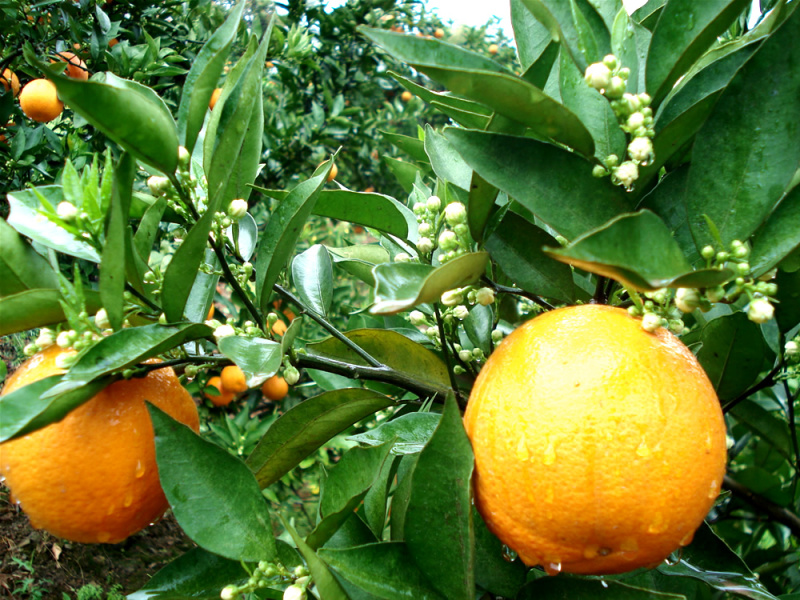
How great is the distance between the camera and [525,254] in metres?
0.64

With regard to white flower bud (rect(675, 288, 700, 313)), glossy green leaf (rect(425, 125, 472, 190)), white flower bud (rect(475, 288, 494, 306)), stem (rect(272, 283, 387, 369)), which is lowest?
stem (rect(272, 283, 387, 369))

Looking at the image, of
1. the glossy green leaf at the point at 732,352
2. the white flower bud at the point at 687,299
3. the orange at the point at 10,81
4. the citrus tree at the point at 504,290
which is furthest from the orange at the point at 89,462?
the orange at the point at 10,81

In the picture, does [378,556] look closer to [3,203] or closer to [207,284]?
[207,284]

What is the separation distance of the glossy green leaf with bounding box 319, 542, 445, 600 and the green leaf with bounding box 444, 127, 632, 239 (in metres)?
0.32

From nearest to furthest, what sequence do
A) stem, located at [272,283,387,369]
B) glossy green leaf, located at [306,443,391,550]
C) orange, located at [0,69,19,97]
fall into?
glossy green leaf, located at [306,443,391,550] → stem, located at [272,283,387,369] → orange, located at [0,69,19,97]

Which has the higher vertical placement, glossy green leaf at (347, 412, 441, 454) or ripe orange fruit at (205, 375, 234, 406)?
glossy green leaf at (347, 412, 441, 454)

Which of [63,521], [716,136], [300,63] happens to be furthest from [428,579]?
[300,63]

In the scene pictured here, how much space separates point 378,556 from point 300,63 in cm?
214

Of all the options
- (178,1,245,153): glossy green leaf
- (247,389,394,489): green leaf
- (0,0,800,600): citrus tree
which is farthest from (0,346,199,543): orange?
(178,1,245,153): glossy green leaf

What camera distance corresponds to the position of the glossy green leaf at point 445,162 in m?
0.72

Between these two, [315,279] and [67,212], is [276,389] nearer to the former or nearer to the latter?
[315,279]

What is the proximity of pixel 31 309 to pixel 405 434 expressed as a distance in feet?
1.19

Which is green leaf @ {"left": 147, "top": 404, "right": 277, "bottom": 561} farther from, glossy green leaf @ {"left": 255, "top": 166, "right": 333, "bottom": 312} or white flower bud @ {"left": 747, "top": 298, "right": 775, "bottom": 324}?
white flower bud @ {"left": 747, "top": 298, "right": 775, "bottom": 324}

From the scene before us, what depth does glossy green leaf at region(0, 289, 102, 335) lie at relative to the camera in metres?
0.55
